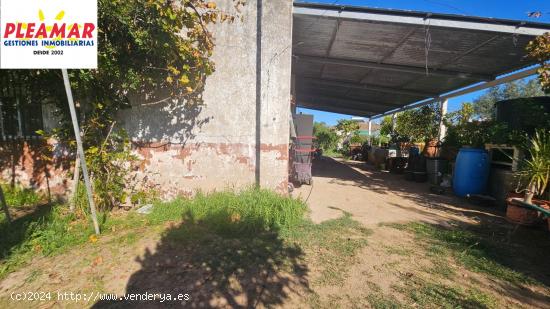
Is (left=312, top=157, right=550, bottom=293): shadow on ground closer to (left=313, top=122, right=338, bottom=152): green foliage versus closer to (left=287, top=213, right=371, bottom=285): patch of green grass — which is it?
(left=287, top=213, right=371, bottom=285): patch of green grass

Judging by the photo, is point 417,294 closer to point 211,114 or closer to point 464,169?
point 211,114

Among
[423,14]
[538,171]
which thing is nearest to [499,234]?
[538,171]

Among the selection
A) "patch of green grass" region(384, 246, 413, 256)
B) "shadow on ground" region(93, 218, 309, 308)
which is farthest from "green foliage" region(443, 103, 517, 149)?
"shadow on ground" region(93, 218, 309, 308)

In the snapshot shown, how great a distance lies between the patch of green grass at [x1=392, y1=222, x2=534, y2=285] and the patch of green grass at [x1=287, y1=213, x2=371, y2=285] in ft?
2.94

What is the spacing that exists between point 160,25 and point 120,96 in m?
1.70

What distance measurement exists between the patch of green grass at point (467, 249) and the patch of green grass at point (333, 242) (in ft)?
2.94

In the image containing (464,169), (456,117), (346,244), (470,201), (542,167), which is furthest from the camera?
(456,117)

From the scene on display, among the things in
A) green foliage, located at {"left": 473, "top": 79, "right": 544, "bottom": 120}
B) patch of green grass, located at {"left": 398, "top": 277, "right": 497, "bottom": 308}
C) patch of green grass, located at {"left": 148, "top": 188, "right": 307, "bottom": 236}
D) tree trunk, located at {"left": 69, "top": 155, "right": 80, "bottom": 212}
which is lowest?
patch of green grass, located at {"left": 398, "top": 277, "right": 497, "bottom": 308}

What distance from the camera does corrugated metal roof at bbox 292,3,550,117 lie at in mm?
5227

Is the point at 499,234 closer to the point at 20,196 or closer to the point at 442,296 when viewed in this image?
the point at 442,296

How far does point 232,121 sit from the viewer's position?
5086 millimetres

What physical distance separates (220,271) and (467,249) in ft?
11.2

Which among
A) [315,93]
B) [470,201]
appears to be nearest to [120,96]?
[470,201]

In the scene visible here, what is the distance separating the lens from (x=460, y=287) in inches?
107
